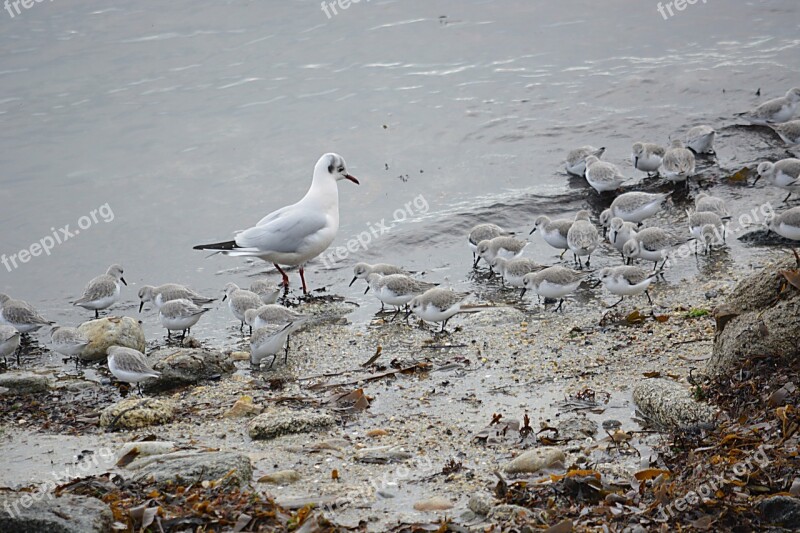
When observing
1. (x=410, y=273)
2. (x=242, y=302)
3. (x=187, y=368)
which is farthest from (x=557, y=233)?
(x=187, y=368)

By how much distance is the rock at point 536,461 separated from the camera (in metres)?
5.35

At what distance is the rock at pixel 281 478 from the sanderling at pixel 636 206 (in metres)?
6.95

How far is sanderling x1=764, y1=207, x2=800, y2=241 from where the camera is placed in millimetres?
9703

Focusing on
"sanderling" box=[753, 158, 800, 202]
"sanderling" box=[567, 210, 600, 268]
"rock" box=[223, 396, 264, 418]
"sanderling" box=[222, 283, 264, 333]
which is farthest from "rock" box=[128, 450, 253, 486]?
"sanderling" box=[753, 158, 800, 202]

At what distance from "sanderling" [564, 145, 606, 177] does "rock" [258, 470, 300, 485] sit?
350 inches

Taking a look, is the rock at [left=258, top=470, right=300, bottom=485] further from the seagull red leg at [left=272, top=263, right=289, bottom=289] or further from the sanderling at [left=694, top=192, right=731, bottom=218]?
the sanderling at [left=694, top=192, right=731, bottom=218]

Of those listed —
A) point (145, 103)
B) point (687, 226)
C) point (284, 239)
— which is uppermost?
point (145, 103)

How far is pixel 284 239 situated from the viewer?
1109 cm

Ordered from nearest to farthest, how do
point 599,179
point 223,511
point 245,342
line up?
point 223,511, point 245,342, point 599,179

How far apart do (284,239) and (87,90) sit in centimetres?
824

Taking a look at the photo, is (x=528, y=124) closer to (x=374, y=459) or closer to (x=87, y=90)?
(x=87, y=90)

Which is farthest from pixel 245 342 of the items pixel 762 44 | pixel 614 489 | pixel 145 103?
pixel 762 44

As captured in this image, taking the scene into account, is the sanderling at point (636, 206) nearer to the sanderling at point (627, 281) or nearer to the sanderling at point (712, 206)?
the sanderling at point (712, 206)

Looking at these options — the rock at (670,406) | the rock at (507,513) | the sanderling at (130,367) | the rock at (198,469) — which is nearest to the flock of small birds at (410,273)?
the sanderling at (130,367)
